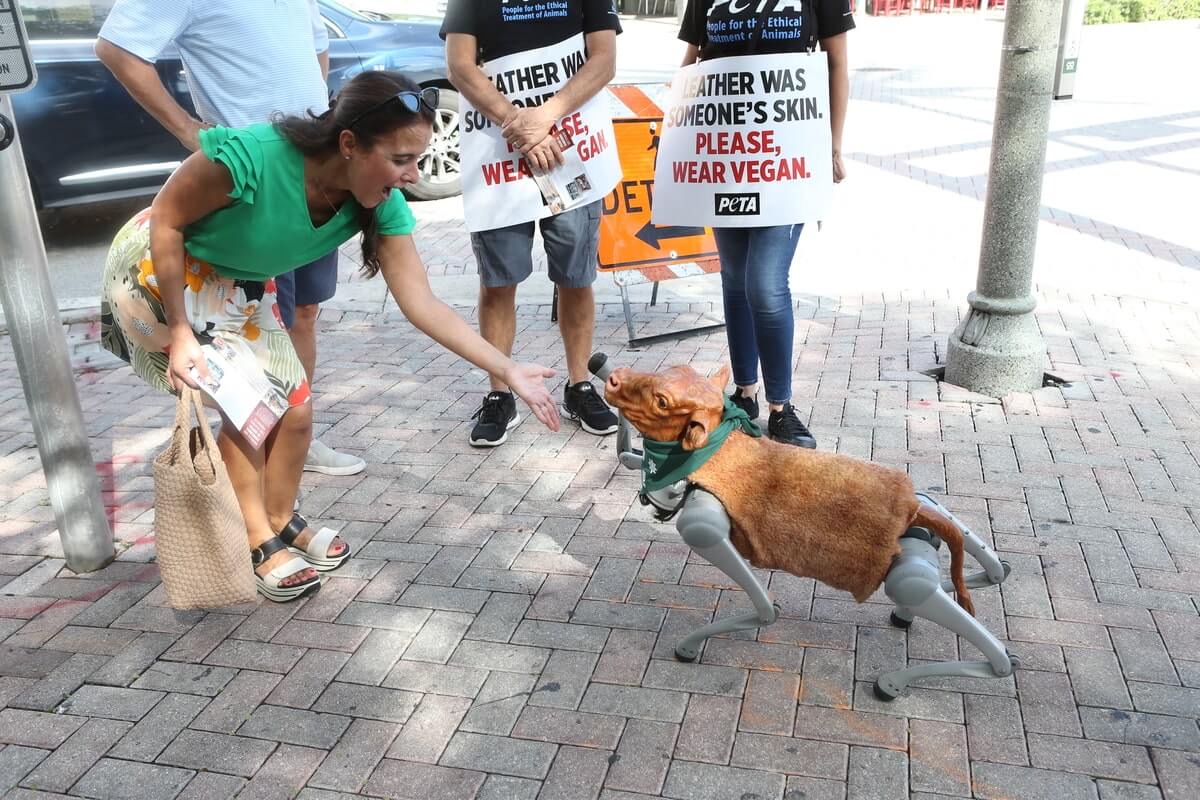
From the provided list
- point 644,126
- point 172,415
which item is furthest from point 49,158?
point 644,126

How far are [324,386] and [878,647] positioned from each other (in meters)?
3.16

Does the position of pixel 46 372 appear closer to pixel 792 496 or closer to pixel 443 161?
pixel 792 496

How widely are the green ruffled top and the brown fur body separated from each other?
953 millimetres

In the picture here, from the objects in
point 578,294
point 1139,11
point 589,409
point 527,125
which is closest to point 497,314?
point 578,294

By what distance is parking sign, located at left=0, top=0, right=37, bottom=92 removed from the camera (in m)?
2.80

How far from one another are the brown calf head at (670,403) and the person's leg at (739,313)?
157 cm

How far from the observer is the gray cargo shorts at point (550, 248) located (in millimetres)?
4223

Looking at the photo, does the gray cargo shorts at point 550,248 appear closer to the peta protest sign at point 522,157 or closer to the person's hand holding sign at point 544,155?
the peta protest sign at point 522,157

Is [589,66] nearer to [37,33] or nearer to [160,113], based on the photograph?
[160,113]

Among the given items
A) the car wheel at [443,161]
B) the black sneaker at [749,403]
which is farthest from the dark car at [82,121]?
the black sneaker at [749,403]

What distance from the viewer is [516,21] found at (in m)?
3.99

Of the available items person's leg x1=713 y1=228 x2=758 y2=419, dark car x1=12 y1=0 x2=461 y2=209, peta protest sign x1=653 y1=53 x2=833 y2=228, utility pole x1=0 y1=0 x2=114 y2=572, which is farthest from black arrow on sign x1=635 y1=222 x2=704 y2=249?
utility pole x1=0 y1=0 x2=114 y2=572

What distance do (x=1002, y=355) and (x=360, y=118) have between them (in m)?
3.09

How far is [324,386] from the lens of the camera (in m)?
5.08
